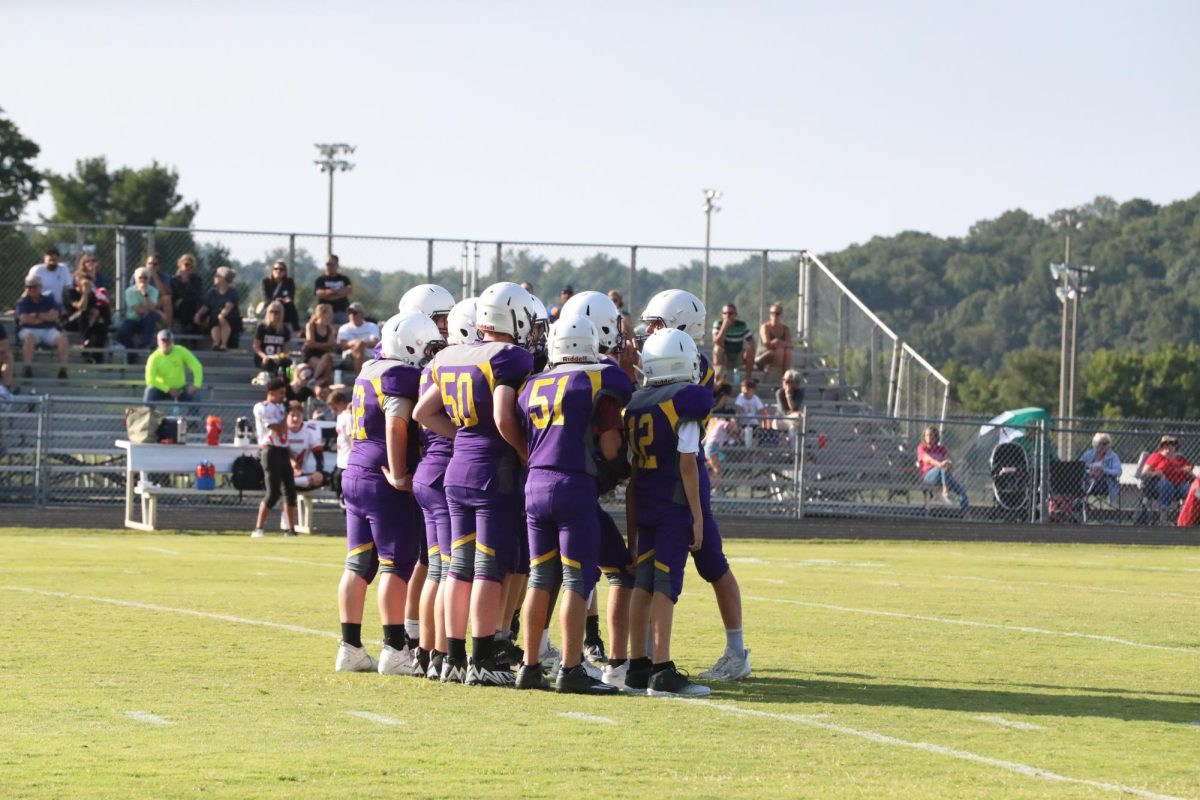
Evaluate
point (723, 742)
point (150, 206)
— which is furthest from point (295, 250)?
point (150, 206)

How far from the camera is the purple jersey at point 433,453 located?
9.23 meters

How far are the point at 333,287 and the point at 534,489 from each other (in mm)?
20099

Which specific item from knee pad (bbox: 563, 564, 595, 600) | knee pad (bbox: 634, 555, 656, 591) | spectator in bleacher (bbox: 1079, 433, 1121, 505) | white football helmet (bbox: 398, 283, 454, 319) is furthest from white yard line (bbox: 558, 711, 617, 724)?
spectator in bleacher (bbox: 1079, 433, 1121, 505)

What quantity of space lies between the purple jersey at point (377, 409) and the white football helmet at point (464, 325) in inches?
12.8

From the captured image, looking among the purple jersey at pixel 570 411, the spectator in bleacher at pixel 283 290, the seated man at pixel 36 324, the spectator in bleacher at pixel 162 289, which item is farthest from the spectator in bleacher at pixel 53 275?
the purple jersey at pixel 570 411

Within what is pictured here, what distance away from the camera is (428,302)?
9828mm

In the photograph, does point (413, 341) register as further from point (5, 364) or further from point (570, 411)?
point (5, 364)

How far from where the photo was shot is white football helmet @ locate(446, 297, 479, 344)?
9.27 m

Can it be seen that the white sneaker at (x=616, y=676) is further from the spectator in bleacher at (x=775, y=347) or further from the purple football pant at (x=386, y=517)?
the spectator in bleacher at (x=775, y=347)

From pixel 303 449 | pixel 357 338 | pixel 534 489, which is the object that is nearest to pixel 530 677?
pixel 534 489

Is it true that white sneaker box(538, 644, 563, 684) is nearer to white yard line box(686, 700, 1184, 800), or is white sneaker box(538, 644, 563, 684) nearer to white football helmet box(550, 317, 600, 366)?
white yard line box(686, 700, 1184, 800)

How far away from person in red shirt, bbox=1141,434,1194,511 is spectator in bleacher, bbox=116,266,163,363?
49.3 feet

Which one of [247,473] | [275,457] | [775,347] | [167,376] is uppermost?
[775,347]

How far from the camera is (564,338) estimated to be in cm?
873
